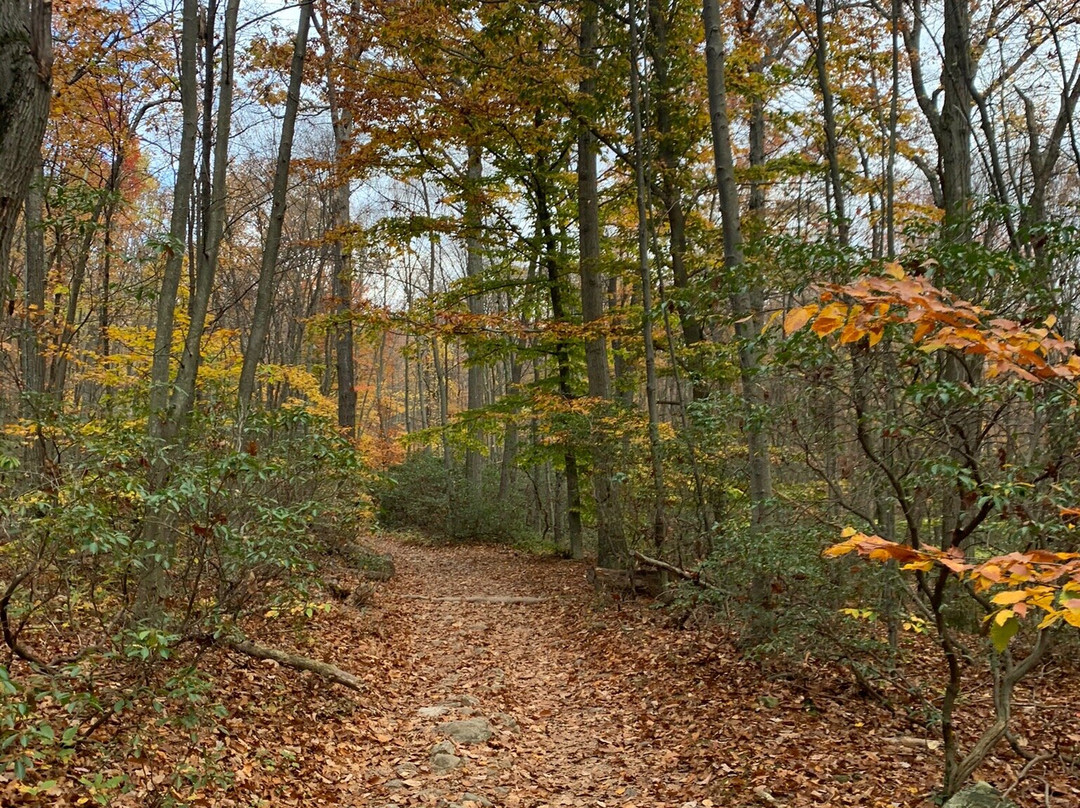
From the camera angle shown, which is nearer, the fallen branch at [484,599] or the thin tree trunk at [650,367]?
the thin tree trunk at [650,367]

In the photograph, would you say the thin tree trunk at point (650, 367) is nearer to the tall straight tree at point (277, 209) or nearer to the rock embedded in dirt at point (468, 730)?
the rock embedded in dirt at point (468, 730)

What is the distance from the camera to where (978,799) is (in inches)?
137

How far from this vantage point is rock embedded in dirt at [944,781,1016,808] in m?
3.43

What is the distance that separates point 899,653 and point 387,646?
5.49m

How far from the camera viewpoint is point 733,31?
Answer: 1166cm

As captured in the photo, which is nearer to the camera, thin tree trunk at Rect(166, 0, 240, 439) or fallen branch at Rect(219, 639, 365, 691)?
fallen branch at Rect(219, 639, 365, 691)

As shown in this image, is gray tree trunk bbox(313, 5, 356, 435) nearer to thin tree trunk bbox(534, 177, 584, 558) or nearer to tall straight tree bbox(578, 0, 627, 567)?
thin tree trunk bbox(534, 177, 584, 558)

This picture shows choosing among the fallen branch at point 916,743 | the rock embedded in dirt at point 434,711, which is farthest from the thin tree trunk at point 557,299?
the fallen branch at point 916,743

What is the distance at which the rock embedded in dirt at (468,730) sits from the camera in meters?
5.43

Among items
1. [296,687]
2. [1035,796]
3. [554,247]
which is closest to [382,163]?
[554,247]

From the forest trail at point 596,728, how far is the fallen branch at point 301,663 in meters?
0.30

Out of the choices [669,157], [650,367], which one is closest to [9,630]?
[650,367]

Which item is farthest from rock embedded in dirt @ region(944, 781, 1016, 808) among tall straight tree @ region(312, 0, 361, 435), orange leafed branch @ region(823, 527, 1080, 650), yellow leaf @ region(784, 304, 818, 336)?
tall straight tree @ region(312, 0, 361, 435)

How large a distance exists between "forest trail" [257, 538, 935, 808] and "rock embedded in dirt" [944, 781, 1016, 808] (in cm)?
48
